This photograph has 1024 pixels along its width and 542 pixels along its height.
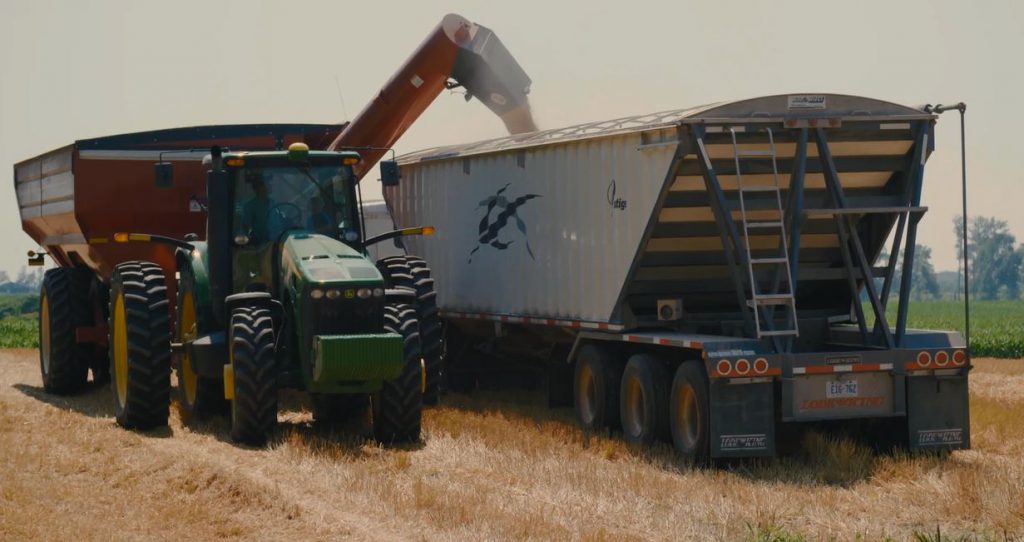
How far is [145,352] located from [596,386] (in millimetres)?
4847

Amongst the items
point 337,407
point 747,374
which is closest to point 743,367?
point 747,374

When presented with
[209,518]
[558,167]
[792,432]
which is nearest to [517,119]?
[558,167]

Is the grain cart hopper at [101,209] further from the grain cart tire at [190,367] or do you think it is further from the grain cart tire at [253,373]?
the grain cart tire at [253,373]

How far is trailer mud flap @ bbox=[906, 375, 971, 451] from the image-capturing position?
43.9ft

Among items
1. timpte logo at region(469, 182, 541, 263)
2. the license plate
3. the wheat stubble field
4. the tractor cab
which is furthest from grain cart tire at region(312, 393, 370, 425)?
the license plate

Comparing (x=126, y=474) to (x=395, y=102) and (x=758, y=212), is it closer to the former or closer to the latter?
(x=758, y=212)

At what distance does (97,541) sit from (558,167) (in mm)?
8278

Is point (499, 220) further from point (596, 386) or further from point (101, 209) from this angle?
point (101, 209)

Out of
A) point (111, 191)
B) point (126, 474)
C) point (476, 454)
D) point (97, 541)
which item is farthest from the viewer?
point (111, 191)

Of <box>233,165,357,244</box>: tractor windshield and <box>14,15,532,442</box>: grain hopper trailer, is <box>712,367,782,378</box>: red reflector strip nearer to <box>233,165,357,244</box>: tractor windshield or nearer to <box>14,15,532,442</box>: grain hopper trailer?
<box>14,15,532,442</box>: grain hopper trailer

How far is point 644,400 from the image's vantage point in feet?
46.6

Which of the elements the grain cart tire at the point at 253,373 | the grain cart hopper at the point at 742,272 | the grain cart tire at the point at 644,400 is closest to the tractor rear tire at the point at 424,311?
the grain cart hopper at the point at 742,272

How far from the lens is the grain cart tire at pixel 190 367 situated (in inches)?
580

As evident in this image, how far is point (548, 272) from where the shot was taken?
16.6 m
